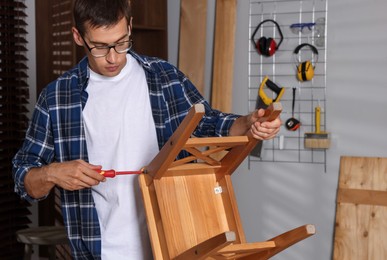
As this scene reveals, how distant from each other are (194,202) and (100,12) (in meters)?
0.58

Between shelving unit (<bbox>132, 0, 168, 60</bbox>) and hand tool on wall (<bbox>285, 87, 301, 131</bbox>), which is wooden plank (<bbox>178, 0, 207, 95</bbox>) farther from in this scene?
hand tool on wall (<bbox>285, 87, 301, 131</bbox>)

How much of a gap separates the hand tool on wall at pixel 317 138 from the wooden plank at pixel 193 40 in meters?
0.74

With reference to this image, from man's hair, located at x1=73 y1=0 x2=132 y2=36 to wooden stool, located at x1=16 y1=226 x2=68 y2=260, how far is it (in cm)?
175

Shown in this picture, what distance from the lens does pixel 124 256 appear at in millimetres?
1961

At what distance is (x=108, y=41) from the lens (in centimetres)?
192

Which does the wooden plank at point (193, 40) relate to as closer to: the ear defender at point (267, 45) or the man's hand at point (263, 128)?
the ear defender at point (267, 45)

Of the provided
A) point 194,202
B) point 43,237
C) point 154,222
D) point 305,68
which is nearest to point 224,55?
point 305,68

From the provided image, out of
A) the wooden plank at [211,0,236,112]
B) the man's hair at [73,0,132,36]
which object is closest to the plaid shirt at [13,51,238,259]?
the man's hair at [73,0,132,36]

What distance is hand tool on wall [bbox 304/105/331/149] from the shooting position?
12.5 ft

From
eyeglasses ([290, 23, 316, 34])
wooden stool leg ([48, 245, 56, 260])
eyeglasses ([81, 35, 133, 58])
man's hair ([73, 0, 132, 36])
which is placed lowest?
wooden stool leg ([48, 245, 56, 260])

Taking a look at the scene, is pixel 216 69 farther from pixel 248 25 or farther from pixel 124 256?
pixel 124 256

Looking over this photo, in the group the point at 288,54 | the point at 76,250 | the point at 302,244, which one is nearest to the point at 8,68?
the point at 288,54

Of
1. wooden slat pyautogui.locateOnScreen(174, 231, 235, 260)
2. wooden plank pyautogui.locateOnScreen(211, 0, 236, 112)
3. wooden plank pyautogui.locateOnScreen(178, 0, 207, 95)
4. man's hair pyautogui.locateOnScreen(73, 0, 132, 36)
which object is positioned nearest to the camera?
wooden slat pyautogui.locateOnScreen(174, 231, 235, 260)

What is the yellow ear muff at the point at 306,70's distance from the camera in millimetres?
3832
